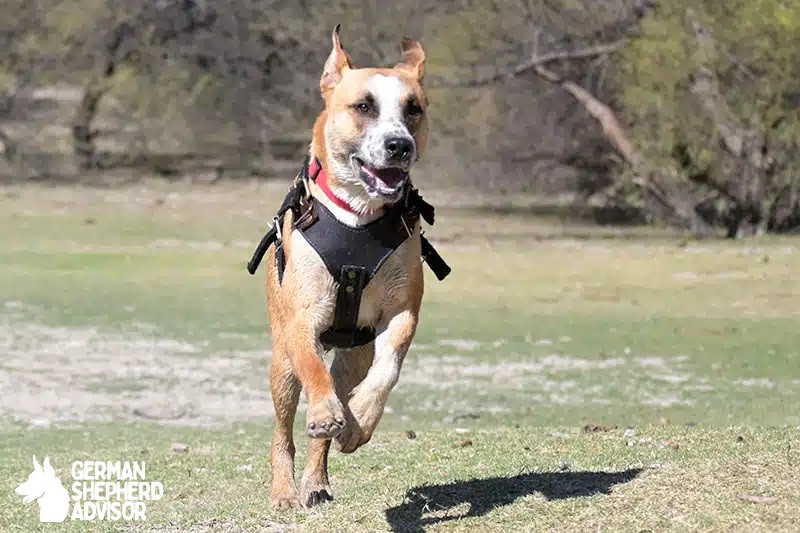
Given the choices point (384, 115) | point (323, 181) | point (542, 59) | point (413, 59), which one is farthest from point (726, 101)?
point (384, 115)

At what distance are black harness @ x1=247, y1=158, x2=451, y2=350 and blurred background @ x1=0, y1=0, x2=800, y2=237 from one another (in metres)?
19.2

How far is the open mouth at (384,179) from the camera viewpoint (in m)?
7.58

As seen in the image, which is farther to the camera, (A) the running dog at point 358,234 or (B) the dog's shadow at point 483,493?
(B) the dog's shadow at point 483,493

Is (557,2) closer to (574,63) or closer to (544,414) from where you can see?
(574,63)

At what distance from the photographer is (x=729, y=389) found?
14.6 meters

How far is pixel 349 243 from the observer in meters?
7.69

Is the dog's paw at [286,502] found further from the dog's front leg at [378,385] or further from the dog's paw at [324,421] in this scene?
the dog's paw at [324,421]

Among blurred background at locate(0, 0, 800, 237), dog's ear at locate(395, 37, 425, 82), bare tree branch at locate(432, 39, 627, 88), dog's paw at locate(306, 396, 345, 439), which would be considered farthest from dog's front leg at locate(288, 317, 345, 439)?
bare tree branch at locate(432, 39, 627, 88)

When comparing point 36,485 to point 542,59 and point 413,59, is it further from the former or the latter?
point 542,59

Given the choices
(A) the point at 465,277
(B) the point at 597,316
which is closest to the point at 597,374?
(B) the point at 597,316

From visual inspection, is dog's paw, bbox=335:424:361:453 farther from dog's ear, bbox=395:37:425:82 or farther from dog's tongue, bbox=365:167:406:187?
→ dog's ear, bbox=395:37:425:82

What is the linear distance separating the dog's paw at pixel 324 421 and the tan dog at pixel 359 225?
4 centimetres

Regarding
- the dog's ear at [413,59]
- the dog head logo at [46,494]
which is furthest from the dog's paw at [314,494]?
the dog's ear at [413,59]

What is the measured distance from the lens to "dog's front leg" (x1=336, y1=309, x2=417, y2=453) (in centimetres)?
723
